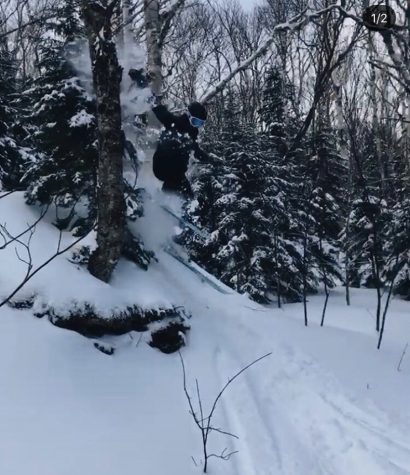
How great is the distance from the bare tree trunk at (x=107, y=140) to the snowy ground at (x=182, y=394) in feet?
1.19

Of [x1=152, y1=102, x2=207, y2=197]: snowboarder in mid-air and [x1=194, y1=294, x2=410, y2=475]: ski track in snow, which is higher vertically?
[x1=152, y1=102, x2=207, y2=197]: snowboarder in mid-air

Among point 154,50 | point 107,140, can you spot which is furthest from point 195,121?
point 154,50

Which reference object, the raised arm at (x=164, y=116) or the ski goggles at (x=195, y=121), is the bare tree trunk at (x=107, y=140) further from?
the ski goggles at (x=195, y=121)

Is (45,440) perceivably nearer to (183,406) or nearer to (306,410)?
(183,406)

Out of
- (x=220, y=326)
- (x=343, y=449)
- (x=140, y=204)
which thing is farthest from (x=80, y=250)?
(x=343, y=449)

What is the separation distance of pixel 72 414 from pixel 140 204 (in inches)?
141

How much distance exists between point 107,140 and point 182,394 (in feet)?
8.55

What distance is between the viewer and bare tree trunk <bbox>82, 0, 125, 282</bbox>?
4.58 metres

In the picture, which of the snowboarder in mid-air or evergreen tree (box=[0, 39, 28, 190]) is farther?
evergreen tree (box=[0, 39, 28, 190])

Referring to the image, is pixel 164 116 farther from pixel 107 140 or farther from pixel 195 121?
pixel 107 140

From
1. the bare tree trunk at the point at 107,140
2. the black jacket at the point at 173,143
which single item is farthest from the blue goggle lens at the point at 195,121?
the bare tree trunk at the point at 107,140

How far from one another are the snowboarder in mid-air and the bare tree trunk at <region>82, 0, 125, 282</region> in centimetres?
85

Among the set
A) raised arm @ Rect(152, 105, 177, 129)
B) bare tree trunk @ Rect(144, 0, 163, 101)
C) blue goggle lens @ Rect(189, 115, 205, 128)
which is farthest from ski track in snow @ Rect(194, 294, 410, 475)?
bare tree trunk @ Rect(144, 0, 163, 101)

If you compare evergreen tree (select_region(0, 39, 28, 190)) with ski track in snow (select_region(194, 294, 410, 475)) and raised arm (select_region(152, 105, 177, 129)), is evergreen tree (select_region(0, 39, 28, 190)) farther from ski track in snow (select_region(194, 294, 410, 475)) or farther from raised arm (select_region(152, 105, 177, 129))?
ski track in snow (select_region(194, 294, 410, 475))
